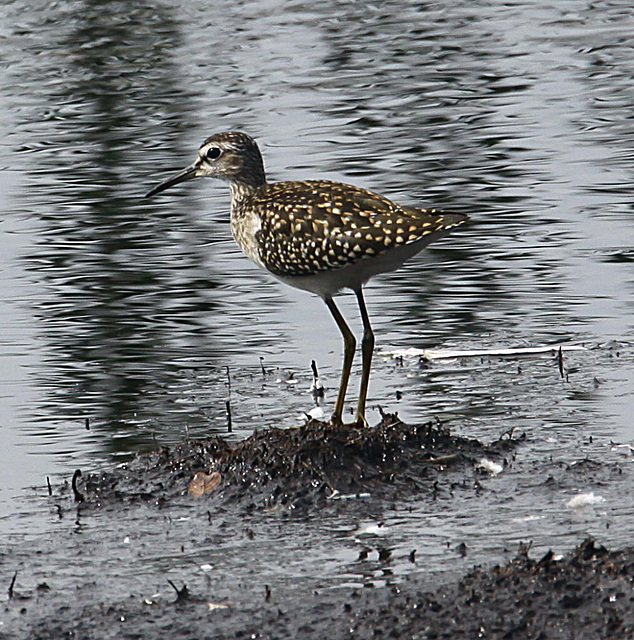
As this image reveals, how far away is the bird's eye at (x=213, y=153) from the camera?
8531mm

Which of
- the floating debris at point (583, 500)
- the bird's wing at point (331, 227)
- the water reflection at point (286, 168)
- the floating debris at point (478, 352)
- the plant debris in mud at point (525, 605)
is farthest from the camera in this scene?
the water reflection at point (286, 168)

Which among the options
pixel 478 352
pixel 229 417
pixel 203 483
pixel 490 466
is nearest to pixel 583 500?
pixel 490 466

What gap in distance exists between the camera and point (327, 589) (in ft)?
18.7

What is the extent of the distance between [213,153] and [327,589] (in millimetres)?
3474

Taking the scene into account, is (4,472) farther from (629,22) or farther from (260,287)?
(629,22)

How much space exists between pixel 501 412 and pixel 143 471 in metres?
1.88

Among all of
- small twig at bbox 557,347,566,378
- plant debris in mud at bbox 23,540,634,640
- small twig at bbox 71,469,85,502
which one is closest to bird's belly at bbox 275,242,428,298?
small twig at bbox 557,347,566,378

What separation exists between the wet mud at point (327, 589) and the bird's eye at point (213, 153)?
1.89 metres

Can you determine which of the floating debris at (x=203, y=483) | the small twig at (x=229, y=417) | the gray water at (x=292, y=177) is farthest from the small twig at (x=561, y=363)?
the floating debris at (x=203, y=483)

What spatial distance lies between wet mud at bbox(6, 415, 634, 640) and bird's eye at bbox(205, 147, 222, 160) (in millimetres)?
1887

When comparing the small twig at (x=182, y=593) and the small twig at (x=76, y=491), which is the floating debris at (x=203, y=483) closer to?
the small twig at (x=76, y=491)

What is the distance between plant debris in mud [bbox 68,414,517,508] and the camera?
6.86 m

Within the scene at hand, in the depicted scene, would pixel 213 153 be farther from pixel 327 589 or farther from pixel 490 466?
pixel 327 589

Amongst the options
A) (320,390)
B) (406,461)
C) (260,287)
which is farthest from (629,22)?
(406,461)
